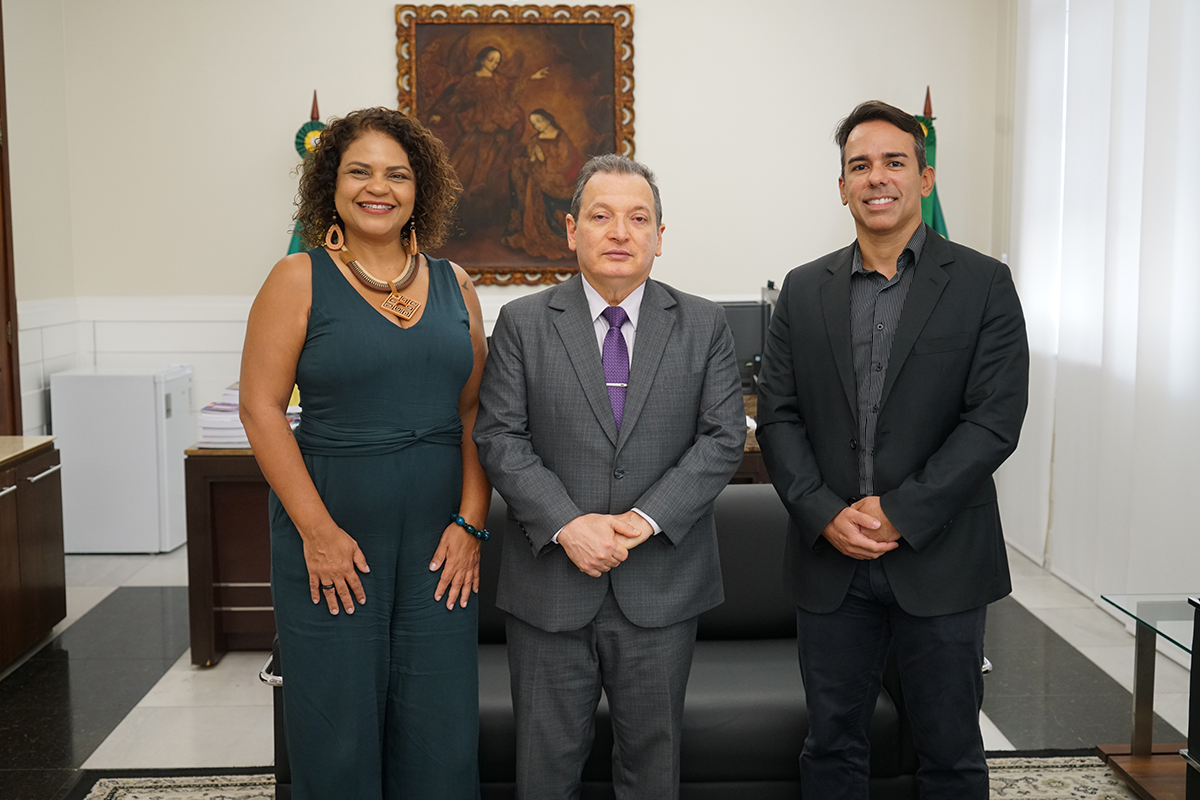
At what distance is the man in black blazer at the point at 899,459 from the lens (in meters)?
1.97

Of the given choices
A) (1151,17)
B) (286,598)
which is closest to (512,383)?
(286,598)

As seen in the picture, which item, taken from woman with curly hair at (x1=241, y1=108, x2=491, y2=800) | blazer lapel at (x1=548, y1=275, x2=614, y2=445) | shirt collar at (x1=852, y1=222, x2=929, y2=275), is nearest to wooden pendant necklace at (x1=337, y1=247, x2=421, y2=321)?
woman with curly hair at (x1=241, y1=108, x2=491, y2=800)

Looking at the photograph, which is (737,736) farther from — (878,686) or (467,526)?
(467,526)

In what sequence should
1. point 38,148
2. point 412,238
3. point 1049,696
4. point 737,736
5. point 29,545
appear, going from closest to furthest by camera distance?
point 412,238 → point 737,736 → point 1049,696 → point 29,545 → point 38,148

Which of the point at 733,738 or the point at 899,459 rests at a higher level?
the point at 899,459

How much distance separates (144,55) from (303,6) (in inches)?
35.9

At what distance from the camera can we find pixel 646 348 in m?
1.93

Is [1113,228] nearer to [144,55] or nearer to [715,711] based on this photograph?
[715,711]

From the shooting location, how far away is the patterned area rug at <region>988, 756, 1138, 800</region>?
274cm

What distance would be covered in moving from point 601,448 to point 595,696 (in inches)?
18.7

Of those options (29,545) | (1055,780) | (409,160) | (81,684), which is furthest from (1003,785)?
(29,545)

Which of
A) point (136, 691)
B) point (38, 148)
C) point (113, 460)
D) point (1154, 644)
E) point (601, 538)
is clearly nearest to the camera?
point (601, 538)

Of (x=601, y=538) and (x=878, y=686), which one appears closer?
(x=601, y=538)

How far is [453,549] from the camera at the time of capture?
1.93 meters
